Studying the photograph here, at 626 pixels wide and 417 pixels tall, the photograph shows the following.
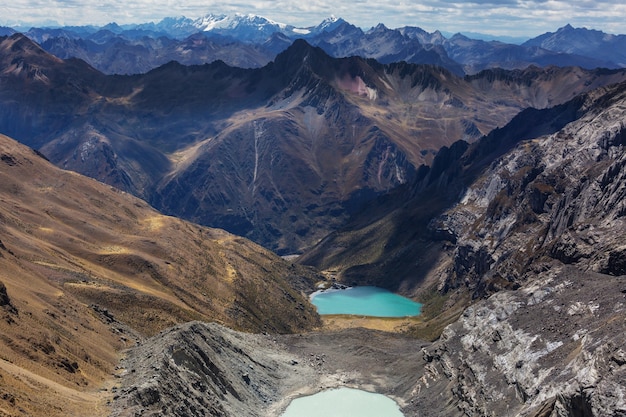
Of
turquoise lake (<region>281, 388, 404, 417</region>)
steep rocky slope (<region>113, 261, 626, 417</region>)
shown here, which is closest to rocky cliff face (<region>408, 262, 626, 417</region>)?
steep rocky slope (<region>113, 261, 626, 417</region>)

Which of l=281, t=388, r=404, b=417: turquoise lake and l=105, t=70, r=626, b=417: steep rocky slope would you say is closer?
l=105, t=70, r=626, b=417: steep rocky slope

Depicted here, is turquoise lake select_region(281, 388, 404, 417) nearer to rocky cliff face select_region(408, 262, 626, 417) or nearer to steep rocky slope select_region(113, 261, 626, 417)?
steep rocky slope select_region(113, 261, 626, 417)

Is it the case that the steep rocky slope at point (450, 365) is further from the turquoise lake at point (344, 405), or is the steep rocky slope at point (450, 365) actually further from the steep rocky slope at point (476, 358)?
the turquoise lake at point (344, 405)

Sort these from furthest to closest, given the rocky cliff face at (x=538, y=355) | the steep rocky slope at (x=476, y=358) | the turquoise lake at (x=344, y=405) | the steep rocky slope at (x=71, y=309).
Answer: the turquoise lake at (x=344, y=405), the steep rocky slope at (x=476, y=358), the steep rocky slope at (x=71, y=309), the rocky cliff face at (x=538, y=355)

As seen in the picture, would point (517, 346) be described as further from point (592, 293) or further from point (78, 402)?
point (78, 402)

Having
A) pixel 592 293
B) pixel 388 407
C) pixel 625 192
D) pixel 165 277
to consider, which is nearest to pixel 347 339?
pixel 388 407

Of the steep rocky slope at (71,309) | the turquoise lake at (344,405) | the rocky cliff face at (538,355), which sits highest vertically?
the steep rocky slope at (71,309)

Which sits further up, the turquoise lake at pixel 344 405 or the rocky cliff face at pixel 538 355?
the rocky cliff face at pixel 538 355

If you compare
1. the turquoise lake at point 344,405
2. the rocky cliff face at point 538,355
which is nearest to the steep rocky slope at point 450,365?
the rocky cliff face at point 538,355
